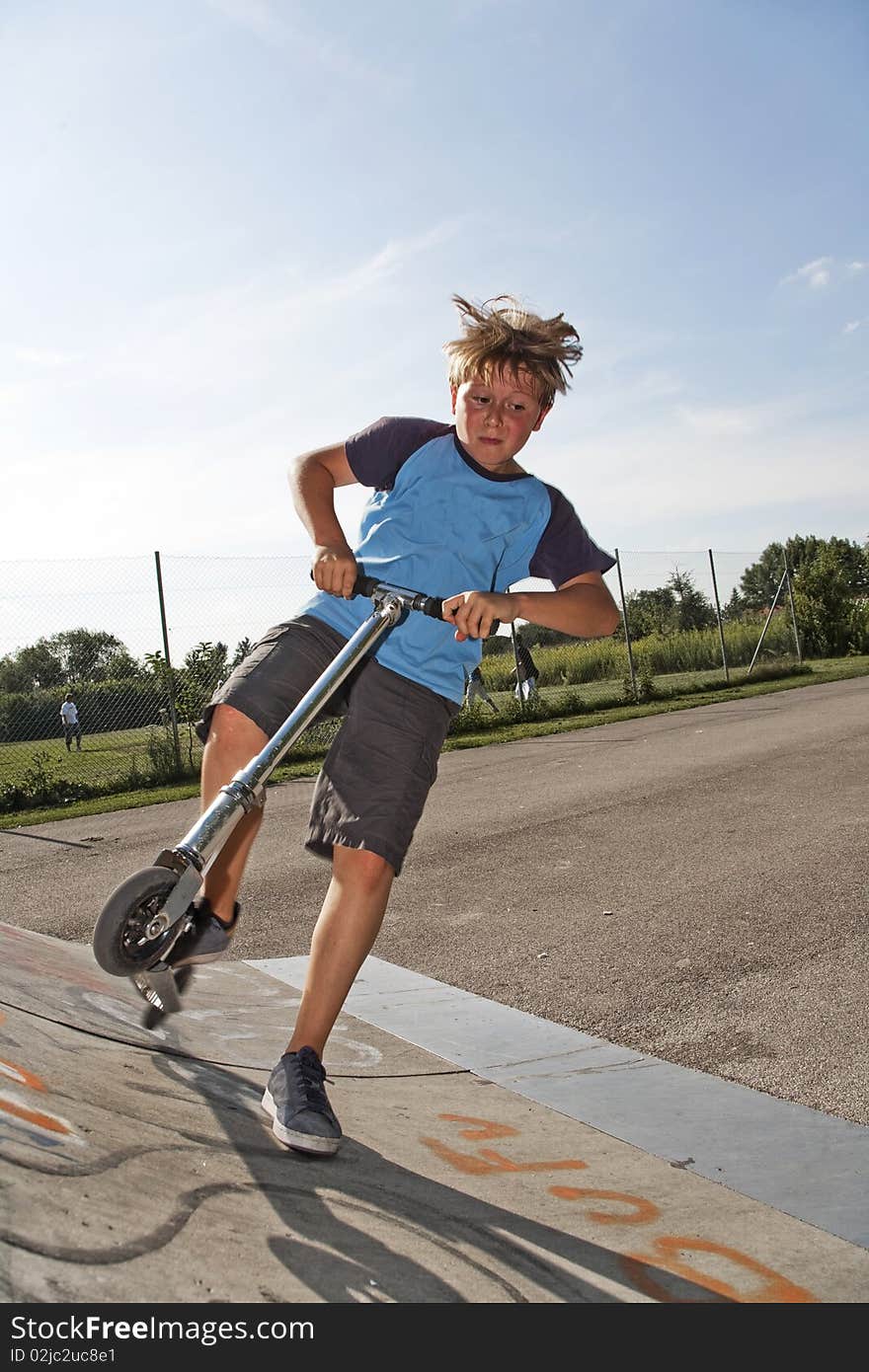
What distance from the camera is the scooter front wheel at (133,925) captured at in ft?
8.12

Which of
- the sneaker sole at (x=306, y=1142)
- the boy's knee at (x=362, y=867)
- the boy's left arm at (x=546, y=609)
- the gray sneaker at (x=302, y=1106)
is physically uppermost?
the boy's left arm at (x=546, y=609)

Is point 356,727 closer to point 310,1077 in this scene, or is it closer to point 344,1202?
point 310,1077

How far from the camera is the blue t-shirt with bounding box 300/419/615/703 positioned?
301 centimetres

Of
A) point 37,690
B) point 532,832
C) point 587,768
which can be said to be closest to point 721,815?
point 532,832

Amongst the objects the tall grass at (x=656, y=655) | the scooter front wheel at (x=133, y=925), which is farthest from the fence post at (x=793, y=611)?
the scooter front wheel at (x=133, y=925)

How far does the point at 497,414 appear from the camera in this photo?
299cm

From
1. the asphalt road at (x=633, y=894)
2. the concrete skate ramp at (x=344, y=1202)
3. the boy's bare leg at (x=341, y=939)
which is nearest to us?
the concrete skate ramp at (x=344, y=1202)

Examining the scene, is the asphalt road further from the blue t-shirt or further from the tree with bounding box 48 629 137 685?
the tree with bounding box 48 629 137 685

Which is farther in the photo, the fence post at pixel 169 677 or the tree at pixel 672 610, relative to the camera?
the tree at pixel 672 610

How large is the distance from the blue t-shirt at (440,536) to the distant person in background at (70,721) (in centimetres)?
1002

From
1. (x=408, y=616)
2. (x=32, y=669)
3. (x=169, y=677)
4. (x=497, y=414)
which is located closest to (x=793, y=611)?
(x=169, y=677)

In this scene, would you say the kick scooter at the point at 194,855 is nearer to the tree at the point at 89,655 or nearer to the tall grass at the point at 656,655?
the tree at the point at 89,655

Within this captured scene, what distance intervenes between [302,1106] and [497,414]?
1835 millimetres

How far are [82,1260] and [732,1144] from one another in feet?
5.29
